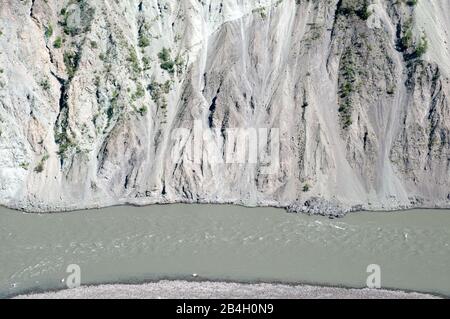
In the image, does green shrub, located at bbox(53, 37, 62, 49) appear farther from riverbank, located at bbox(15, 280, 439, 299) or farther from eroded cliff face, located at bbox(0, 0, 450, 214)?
riverbank, located at bbox(15, 280, 439, 299)

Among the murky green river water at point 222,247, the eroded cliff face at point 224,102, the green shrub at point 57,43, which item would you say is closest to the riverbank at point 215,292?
the murky green river water at point 222,247

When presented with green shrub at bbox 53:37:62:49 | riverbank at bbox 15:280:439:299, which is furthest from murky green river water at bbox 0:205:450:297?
green shrub at bbox 53:37:62:49

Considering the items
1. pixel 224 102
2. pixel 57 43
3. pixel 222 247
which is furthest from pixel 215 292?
pixel 57 43

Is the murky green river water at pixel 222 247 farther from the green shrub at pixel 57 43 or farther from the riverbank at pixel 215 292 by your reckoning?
the green shrub at pixel 57 43

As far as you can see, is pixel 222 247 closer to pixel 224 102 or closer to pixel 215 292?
pixel 215 292

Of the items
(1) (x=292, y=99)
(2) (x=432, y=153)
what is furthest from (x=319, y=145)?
(2) (x=432, y=153)

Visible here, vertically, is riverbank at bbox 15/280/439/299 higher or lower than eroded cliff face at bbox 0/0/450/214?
lower
